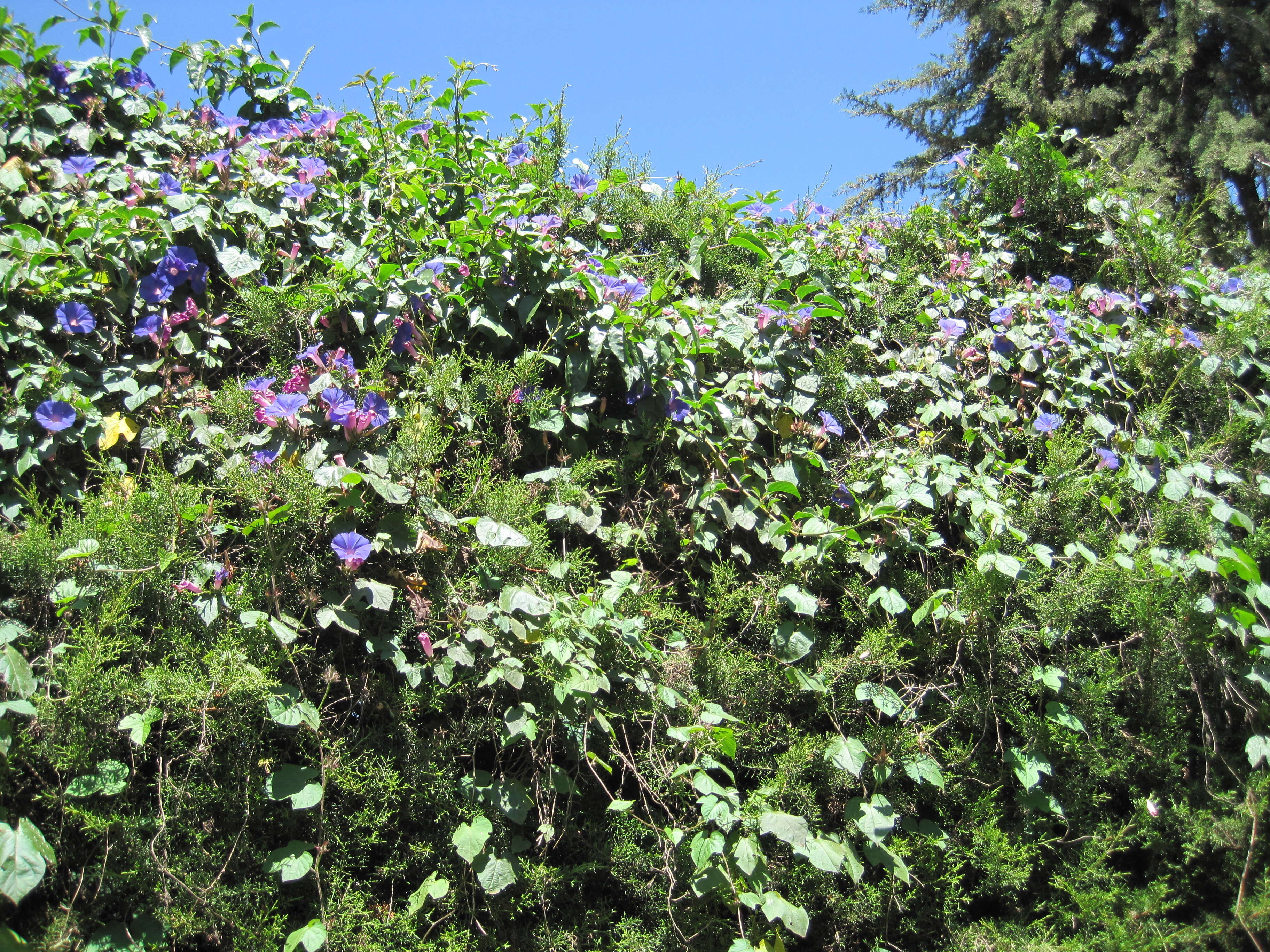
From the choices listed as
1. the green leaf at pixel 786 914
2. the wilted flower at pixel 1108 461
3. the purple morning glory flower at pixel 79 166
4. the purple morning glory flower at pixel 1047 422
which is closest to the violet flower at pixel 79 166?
the purple morning glory flower at pixel 79 166

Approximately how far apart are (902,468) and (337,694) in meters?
1.56

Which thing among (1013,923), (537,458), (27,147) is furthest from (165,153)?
(1013,923)

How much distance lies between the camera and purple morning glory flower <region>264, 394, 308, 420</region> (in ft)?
5.43

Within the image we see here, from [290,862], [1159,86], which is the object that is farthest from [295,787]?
[1159,86]

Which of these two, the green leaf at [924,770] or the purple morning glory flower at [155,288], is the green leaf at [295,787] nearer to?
the purple morning glory flower at [155,288]

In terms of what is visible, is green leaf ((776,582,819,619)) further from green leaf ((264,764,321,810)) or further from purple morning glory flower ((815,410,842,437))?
green leaf ((264,764,321,810))

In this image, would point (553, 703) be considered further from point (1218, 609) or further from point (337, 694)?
point (1218, 609)

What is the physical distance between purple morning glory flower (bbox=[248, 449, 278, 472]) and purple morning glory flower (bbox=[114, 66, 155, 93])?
50.8 inches

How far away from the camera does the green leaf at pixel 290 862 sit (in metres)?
1.45

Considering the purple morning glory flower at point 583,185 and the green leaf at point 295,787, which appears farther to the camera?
the purple morning glory flower at point 583,185

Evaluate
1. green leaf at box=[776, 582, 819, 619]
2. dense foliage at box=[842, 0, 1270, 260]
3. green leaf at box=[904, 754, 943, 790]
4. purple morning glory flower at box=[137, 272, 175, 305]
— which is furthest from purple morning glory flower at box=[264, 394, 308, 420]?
dense foliage at box=[842, 0, 1270, 260]

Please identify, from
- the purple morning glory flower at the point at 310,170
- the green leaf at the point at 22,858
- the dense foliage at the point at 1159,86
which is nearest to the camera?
the green leaf at the point at 22,858

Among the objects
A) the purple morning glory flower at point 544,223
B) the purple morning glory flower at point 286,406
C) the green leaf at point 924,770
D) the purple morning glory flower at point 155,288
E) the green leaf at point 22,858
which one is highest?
the purple morning glory flower at point 544,223

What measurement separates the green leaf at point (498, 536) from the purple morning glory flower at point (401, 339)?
0.58m
